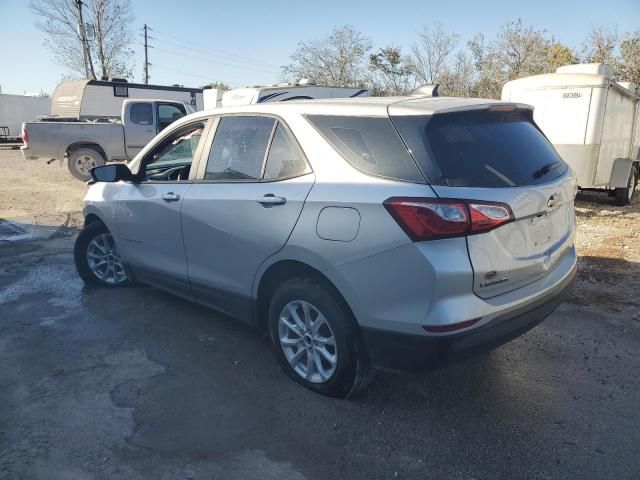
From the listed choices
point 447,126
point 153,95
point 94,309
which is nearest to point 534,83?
point 447,126

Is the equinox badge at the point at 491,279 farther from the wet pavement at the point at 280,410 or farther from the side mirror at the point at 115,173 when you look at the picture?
the side mirror at the point at 115,173

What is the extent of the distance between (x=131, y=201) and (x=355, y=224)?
95.9 inches

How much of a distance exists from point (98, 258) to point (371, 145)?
3.52 m

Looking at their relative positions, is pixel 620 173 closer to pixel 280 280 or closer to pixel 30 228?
pixel 280 280

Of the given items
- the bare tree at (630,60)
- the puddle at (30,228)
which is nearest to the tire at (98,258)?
the puddle at (30,228)

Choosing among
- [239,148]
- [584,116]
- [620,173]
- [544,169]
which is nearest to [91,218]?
[239,148]

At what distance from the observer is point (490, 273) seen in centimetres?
251

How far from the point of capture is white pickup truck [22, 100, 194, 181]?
12695 millimetres

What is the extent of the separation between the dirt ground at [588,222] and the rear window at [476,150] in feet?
7.50

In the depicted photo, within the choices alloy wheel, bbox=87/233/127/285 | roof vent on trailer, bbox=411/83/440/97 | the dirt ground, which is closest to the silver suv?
roof vent on trailer, bbox=411/83/440/97

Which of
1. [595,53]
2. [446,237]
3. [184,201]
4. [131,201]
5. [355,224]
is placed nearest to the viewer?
[446,237]

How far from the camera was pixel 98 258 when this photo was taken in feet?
16.8

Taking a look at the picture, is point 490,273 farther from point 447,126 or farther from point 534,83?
point 534,83

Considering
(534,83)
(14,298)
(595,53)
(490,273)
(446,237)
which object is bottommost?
(14,298)
